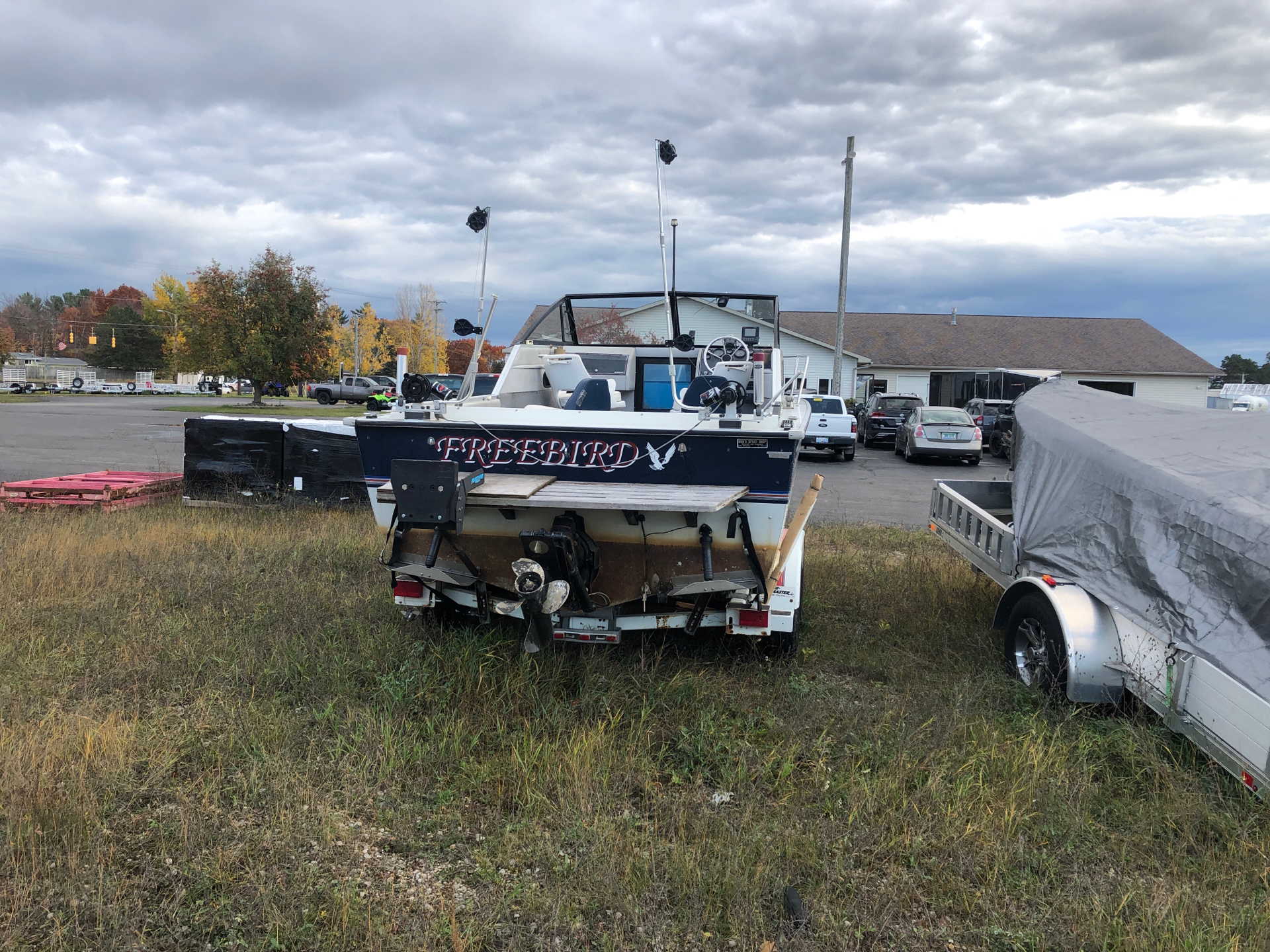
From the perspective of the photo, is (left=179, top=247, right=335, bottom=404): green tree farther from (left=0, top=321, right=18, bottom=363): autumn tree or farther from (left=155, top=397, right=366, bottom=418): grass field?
(left=0, top=321, right=18, bottom=363): autumn tree

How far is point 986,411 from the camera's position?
24000 mm

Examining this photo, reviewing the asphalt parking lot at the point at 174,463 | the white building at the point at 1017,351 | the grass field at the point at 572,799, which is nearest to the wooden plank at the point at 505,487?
the grass field at the point at 572,799

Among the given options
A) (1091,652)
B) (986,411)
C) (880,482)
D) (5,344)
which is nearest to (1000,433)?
(986,411)

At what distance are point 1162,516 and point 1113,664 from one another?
76cm

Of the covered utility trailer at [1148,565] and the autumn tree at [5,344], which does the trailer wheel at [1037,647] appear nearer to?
the covered utility trailer at [1148,565]

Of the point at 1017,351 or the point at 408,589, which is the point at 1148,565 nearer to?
the point at 408,589

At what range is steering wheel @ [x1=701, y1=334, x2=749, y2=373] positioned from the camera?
6316 millimetres

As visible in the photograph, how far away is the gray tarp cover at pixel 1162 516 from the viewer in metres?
3.48

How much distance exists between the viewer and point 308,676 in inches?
190

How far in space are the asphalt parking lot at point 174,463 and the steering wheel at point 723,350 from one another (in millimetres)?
5286

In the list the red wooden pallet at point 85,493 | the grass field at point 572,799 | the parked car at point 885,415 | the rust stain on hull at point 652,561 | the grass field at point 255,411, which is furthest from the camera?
the grass field at point 255,411

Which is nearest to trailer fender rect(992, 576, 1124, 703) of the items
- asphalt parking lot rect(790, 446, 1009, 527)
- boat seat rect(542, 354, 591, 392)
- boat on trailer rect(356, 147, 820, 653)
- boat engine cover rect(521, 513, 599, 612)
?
boat on trailer rect(356, 147, 820, 653)

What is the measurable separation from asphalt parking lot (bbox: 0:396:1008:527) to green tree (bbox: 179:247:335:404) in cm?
491

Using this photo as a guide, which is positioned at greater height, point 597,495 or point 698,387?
point 698,387
